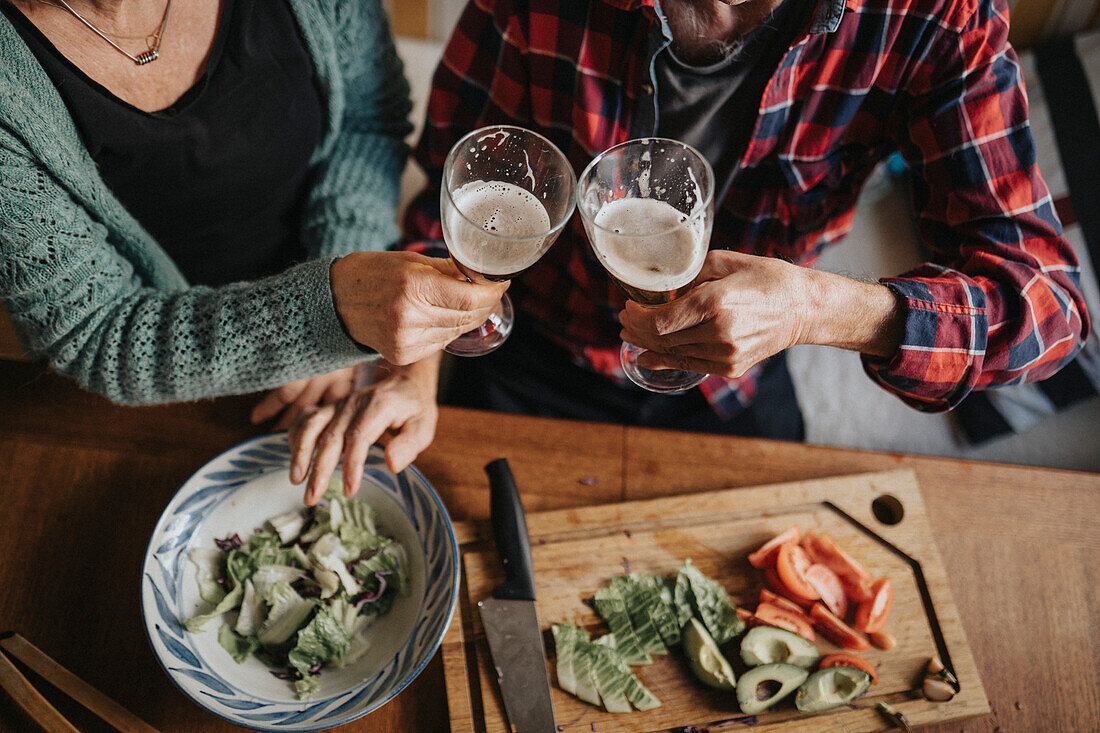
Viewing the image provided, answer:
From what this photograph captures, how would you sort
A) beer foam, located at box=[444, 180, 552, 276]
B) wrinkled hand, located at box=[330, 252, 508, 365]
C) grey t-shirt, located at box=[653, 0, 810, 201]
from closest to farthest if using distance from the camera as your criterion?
beer foam, located at box=[444, 180, 552, 276] → wrinkled hand, located at box=[330, 252, 508, 365] → grey t-shirt, located at box=[653, 0, 810, 201]

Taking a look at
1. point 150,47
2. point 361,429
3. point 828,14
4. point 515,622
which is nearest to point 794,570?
point 515,622

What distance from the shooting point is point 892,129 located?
4.24 feet

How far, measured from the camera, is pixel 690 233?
0.83 metres

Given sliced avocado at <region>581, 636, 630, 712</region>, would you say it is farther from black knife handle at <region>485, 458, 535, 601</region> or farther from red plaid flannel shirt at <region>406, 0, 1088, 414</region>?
red plaid flannel shirt at <region>406, 0, 1088, 414</region>

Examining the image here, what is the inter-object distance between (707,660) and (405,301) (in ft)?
2.38

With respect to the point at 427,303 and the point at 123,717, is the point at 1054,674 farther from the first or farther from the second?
the point at 123,717

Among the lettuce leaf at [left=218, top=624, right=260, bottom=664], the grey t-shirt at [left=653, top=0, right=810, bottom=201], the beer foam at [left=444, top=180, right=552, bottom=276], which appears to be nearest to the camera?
the beer foam at [left=444, top=180, right=552, bottom=276]

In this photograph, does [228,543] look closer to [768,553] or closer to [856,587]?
[768,553]

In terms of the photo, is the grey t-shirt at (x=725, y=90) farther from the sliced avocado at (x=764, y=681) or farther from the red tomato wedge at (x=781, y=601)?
the sliced avocado at (x=764, y=681)

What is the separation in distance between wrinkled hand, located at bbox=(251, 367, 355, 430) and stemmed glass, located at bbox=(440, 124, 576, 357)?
0.53 m

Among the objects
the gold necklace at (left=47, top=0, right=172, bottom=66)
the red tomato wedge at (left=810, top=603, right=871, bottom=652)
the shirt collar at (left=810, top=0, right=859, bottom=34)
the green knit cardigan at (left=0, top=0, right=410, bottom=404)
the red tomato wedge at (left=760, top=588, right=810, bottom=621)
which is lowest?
the red tomato wedge at (left=810, top=603, right=871, bottom=652)

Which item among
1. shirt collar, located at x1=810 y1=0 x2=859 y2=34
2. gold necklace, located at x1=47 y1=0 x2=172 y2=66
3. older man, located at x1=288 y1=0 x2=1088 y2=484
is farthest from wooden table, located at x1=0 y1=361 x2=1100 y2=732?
shirt collar, located at x1=810 y1=0 x2=859 y2=34

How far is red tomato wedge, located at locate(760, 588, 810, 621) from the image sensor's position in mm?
1175

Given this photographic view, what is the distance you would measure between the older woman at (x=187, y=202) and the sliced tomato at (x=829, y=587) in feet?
2.37
